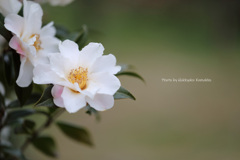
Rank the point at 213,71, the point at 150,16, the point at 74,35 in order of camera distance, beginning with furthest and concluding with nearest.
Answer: the point at 150,16 < the point at 213,71 < the point at 74,35

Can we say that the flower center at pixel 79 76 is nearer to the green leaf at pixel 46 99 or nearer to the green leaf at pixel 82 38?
the green leaf at pixel 46 99

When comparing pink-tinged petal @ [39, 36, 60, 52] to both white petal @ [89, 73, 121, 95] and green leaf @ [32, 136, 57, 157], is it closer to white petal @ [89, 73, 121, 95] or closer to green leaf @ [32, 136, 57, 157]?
white petal @ [89, 73, 121, 95]

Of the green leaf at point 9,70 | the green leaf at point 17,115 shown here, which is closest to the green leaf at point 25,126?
→ the green leaf at point 17,115

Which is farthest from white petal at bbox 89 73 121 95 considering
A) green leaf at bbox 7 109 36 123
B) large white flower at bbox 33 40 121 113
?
green leaf at bbox 7 109 36 123

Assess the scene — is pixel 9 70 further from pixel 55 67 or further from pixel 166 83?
pixel 166 83

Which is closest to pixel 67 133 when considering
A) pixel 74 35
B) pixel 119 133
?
pixel 74 35

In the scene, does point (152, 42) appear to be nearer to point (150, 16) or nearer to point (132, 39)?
point (132, 39)

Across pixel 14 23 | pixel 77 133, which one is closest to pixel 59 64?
pixel 14 23
